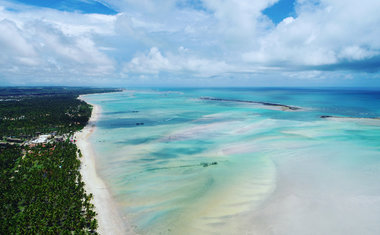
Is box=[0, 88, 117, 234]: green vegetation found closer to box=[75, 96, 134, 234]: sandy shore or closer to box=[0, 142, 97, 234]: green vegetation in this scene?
box=[0, 142, 97, 234]: green vegetation

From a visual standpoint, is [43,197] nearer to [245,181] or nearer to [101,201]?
[101,201]

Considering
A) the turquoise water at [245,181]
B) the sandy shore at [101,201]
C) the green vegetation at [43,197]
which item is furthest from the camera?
the turquoise water at [245,181]

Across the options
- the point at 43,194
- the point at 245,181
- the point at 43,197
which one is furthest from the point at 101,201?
the point at 245,181

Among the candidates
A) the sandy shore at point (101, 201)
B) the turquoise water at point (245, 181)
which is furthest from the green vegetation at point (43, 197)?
the turquoise water at point (245, 181)

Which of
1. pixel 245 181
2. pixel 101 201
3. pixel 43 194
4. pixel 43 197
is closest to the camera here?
pixel 43 197

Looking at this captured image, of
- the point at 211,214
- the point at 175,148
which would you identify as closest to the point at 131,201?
the point at 211,214

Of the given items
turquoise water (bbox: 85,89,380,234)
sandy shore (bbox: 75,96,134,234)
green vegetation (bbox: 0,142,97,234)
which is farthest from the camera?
turquoise water (bbox: 85,89,380,234)

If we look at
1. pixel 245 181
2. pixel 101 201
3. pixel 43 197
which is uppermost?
pixel 43 197

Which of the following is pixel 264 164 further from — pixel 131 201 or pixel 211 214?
pixel 131 201

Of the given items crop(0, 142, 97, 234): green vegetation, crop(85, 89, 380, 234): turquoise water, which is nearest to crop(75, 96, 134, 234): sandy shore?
crop(0, 142, 97, 234): green vegetation

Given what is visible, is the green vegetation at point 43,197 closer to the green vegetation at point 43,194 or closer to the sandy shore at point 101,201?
the green vegetation at point 43,194

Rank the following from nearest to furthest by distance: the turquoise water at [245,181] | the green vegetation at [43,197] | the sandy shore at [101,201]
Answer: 1. the green vegetation at [43,197]
2. the sandy shore at [101,201]
3. the turquoise water at [245,181]
